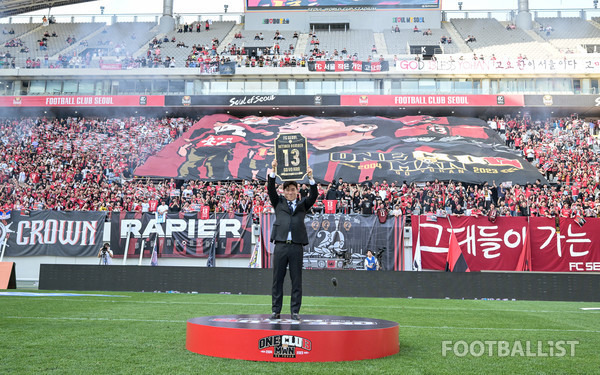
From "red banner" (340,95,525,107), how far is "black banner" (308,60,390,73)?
2891 millimetres

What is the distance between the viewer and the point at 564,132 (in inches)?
1455

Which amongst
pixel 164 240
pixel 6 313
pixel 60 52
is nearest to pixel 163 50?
pixel 60 52

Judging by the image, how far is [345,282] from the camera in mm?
18031

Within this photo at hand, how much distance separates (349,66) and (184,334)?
38.9 metres

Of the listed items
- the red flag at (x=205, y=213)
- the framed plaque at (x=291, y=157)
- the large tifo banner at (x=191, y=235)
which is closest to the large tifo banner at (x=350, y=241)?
the large tifo banner at (x=191, y=235)

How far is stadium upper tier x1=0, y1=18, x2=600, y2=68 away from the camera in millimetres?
48812

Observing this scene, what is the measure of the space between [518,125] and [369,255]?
79.1 ft

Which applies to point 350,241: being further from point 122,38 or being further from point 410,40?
point 122,38

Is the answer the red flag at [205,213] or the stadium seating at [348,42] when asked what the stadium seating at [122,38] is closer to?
the stadium seating at [348,42]

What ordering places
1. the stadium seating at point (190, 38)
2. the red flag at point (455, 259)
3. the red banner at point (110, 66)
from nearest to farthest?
the red flag at point (455, 259) → the red banner at point (110, 66) → the stadium seating at point (190, 38)

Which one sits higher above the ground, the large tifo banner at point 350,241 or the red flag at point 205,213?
the red flag at point 205,213

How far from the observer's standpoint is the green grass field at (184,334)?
5660 millimetres

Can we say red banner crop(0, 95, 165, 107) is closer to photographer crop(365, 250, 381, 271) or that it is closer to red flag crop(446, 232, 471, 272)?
photographer crop(365, 250, 381, 271)

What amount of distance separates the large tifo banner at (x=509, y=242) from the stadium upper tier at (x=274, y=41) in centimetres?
2665
